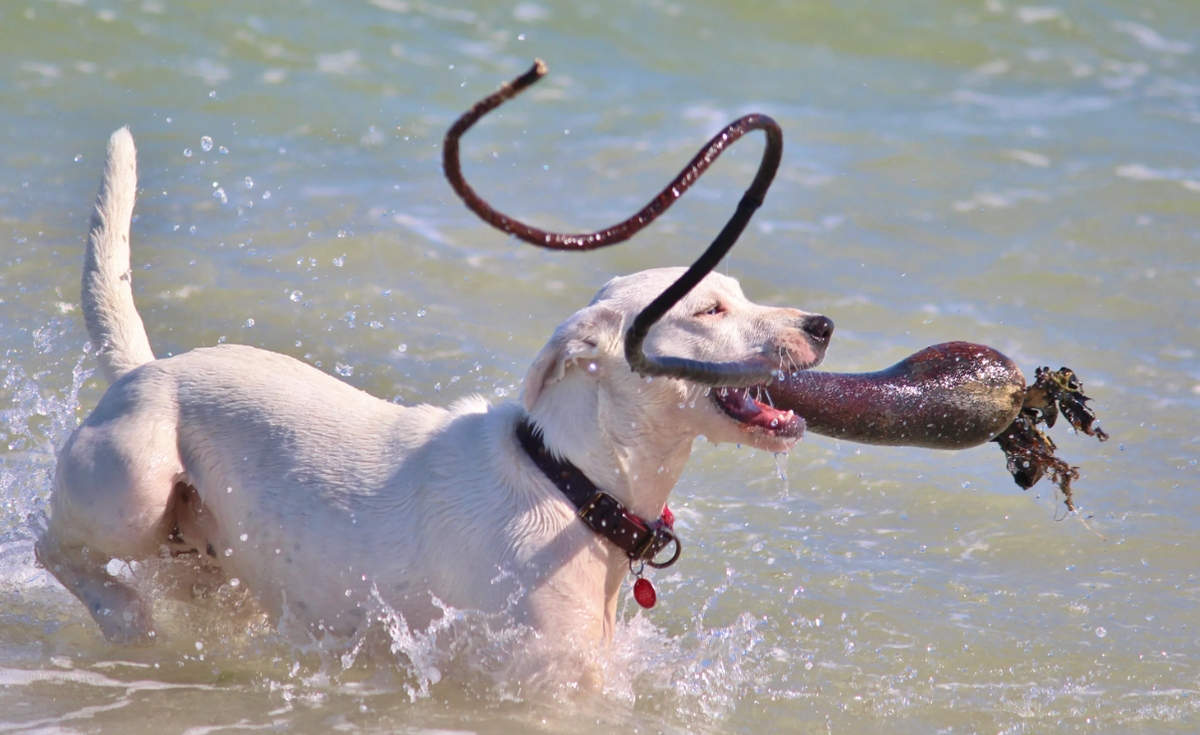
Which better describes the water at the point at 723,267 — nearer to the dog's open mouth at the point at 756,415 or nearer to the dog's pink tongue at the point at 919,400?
the dog's pink tongue at the point at 919,400

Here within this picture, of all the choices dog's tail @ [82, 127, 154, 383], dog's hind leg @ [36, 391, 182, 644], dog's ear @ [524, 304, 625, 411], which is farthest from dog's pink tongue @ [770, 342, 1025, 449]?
dog's tail @ [82, 127, 154, 383]

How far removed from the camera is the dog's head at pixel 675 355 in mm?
4191

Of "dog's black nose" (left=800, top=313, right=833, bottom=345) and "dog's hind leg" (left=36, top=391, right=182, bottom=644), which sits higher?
"dog's black nose" (left=800, top=313, right=833, bottom=345)

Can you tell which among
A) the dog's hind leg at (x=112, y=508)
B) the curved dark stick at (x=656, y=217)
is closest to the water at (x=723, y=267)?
the dog's hind leg at (x=112, y=508)

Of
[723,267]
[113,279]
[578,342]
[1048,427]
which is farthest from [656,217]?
[723,267]

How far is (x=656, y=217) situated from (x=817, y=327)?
3.75ft

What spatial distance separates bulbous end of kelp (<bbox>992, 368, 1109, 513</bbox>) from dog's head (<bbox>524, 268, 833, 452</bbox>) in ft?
3.39

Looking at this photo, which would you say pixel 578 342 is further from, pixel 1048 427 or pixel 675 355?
pixel 1048 427

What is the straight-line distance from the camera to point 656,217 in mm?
3346

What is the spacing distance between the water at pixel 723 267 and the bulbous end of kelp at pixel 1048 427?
0.81 meters

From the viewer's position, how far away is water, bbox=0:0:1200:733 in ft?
15.1

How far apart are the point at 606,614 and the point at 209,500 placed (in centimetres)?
155

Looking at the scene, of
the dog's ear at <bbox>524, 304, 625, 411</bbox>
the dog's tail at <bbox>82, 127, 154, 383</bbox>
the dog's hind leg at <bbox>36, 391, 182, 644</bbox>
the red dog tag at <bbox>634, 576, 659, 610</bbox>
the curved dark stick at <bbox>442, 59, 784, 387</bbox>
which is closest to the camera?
the curved dark stick at <bbox>442, 59, 784, 387</bbox>

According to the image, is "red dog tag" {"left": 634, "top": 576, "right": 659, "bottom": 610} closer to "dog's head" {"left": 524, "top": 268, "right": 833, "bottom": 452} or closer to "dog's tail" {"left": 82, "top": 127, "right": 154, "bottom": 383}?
"dog's head" {"left": 524, "top": 268, "right": 833, "bottom": 452}
